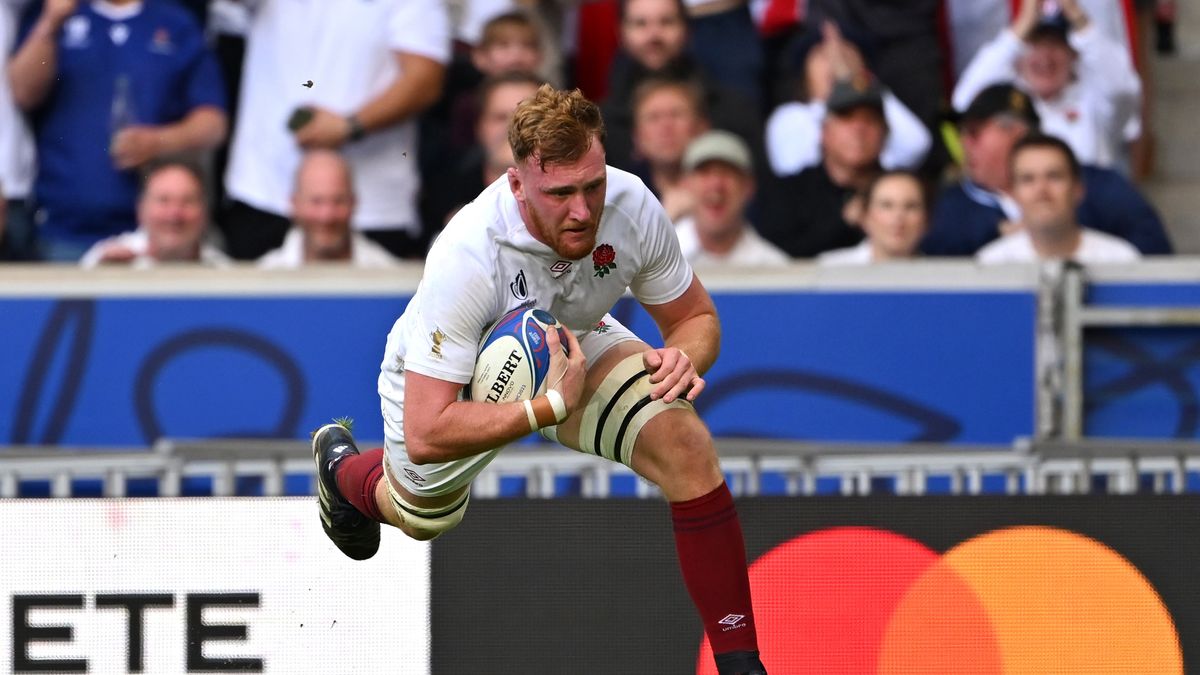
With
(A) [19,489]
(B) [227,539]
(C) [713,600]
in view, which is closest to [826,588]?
(C) [713,600]

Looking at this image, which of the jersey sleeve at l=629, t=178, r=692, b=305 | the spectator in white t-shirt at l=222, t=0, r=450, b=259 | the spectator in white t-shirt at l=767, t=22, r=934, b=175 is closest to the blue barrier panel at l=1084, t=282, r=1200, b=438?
the spectator in white t-shirt at l=767, t=22, r=934, b=175

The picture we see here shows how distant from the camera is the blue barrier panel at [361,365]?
852 centimetres

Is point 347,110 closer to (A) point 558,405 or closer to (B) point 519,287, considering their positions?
(B) point 519,287

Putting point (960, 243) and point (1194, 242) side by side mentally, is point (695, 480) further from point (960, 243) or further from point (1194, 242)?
point (1194, 242)

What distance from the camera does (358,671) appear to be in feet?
20.9

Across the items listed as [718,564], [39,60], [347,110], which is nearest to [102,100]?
[39,60]

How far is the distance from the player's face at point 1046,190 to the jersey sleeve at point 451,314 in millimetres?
A: 4044

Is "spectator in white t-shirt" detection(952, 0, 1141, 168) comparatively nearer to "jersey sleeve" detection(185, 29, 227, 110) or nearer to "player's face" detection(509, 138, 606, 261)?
"jersey sleeve" detection(185, 29, 227, 110)

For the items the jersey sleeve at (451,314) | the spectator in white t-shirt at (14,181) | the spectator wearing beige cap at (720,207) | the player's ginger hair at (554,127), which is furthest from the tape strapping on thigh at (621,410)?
the spectator in white t-shirt at (14,181)

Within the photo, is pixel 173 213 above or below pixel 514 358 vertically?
above

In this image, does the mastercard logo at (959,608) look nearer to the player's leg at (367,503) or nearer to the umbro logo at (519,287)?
the player's leg at (367,503)

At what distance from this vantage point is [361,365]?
8648mm

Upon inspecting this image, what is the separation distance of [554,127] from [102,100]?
465 centimetres

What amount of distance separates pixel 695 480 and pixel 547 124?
1.19m
